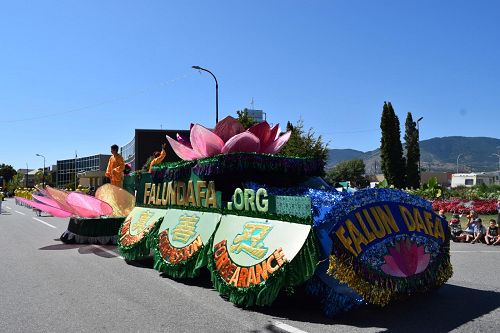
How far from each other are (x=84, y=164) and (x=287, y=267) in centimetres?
9271

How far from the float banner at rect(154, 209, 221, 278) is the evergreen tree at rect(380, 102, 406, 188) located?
4011 cm

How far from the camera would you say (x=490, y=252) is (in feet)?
39.5

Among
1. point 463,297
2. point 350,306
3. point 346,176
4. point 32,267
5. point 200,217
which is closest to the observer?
point 350,306

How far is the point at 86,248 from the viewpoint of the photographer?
12.3m

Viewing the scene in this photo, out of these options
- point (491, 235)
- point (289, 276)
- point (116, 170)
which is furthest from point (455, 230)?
point (289, 276)

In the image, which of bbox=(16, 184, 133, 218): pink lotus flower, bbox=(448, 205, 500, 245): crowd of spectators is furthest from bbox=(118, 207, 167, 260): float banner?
bbox=(448, 205, 500, 245): crowd of spectators

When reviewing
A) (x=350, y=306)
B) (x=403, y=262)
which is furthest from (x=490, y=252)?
Result: (x=350, y=306)

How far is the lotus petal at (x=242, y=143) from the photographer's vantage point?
7781 millimetres

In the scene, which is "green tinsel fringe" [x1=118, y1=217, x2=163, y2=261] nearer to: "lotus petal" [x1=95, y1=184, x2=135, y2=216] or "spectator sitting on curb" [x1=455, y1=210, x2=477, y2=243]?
"lotus petal" [x1=95, y1=184, x2=135, y2=216]

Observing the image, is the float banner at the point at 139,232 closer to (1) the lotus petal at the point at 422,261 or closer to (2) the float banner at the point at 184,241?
(2) the float banner at the point at 184,241

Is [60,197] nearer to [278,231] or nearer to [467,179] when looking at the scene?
[278,231]

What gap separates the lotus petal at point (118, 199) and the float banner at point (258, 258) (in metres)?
6.43

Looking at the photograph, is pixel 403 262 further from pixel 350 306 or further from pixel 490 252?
pixel 490 252

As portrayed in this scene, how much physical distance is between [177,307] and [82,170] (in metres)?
92.2
